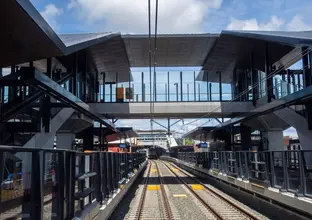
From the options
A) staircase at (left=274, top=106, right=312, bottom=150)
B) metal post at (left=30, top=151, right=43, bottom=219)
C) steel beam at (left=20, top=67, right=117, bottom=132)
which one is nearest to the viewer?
metal post at (left=30, top=151, right=43, bottom=219)

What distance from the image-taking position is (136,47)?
29.7 m

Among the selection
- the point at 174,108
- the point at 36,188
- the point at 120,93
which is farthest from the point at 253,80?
the point at 36,188

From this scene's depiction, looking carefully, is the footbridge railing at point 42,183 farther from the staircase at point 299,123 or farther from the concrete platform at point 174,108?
the concrete platform at point 174,108

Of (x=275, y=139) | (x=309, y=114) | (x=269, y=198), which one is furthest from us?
(x=275, y=139)

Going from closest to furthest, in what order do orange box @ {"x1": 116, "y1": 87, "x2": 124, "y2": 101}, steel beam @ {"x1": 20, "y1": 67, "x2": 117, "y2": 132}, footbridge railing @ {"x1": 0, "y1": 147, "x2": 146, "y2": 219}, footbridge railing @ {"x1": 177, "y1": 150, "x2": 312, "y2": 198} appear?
footbridge railing @ {"x1": 0, "y1": 147, "x2": 146, "y2": 219}, footbridge railing @ {"x1": 177, "y1": 150, "x2": 312, "y2": 198}, steel beam @ {"x1": 20, "y1": 67, "x2": 117, "y2": 132}, orange box @ {"x1": 116, "y1": 87, "x2": 124, "y2": 101}

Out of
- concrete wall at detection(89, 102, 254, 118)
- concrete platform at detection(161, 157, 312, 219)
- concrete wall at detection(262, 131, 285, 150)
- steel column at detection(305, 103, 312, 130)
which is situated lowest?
concrete platform at detection(161, 157, 312, 219)

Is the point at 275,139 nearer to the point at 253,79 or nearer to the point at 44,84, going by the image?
the point at 253,79

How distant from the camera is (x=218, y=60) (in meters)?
32.9

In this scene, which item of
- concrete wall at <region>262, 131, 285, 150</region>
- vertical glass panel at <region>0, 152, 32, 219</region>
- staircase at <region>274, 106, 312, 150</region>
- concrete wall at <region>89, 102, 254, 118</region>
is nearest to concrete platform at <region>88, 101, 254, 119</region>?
concrete wall at <region>89, 102, 254, 118</region>

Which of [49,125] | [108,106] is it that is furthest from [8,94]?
[108,106]

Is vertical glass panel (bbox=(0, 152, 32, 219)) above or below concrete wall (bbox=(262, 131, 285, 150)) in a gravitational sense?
below

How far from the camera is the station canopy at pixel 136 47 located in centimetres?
1089

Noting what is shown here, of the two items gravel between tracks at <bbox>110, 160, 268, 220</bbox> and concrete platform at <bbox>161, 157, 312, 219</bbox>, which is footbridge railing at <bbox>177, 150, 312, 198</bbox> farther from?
gravel between tracks at <bbox>110, 160, 268, 220</bbox>

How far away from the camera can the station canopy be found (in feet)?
35.7
